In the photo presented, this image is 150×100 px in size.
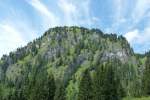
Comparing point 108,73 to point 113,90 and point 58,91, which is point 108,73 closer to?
point 113,90

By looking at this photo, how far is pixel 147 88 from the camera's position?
133875 millimetres

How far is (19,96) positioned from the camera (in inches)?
5630

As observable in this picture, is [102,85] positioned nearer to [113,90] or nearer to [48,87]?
[113,90]

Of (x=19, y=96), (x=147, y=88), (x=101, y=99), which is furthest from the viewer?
(x=19, y=96)

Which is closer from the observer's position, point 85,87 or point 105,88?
point 105,88

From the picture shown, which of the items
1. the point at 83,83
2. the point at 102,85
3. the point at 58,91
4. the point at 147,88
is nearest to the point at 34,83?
the point at 58,91

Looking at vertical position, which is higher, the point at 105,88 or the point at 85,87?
the point at 85,87

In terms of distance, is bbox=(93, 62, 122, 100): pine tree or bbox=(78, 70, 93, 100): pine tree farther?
bbox=(78, 70, 93, 100): pine tree

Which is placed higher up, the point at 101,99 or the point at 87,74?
the point at 87,74

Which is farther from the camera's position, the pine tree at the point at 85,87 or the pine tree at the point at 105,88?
the pine tree at the point at 85,87

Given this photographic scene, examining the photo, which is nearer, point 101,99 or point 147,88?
point 101,99

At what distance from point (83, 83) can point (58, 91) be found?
9.81 meters

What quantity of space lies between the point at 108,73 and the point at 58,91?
1920cm

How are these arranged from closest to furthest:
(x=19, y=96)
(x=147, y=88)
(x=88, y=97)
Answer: (x=88, y=97)
(x=147, y=88)
(x=19, y=96)
